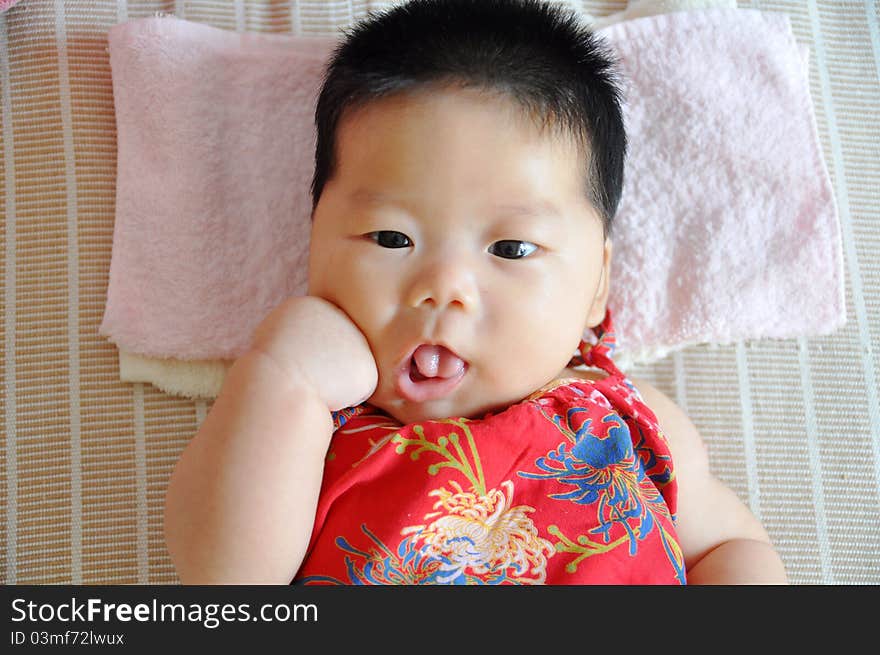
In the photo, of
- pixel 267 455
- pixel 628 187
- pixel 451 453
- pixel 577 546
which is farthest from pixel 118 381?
pixel 628 187

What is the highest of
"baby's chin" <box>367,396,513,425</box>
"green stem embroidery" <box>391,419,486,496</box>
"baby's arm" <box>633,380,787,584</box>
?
"baby's chin" <box>367,396,513,425</box>

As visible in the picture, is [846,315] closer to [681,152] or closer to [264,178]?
[681,152]

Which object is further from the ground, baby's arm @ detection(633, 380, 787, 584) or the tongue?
the tongue

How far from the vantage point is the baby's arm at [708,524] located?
1.22m

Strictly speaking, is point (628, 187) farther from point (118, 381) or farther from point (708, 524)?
point (118, 381)

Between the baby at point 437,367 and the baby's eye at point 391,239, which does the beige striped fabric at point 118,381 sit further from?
the baby's eye at point 391,239

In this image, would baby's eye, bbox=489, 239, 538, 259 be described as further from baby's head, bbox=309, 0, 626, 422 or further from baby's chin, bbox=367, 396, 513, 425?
baby's chin, bbox=367, 396, 513, 425

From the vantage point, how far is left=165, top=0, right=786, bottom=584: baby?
103 centimetres

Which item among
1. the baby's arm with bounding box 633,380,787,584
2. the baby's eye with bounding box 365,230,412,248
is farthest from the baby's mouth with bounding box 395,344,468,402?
the baby's arm with bounding box 633,380,787,584

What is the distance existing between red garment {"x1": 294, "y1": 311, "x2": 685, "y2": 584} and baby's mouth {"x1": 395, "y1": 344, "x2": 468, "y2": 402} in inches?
1.6

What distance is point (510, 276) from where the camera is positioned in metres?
1.08

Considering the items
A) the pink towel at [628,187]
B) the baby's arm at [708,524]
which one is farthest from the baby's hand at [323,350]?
the baby's arm at [708,524]

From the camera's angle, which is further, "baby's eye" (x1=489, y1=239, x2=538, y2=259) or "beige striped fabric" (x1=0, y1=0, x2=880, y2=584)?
"beige striped fabric" (x1=0, y1=0, x2=880, y2=584)
